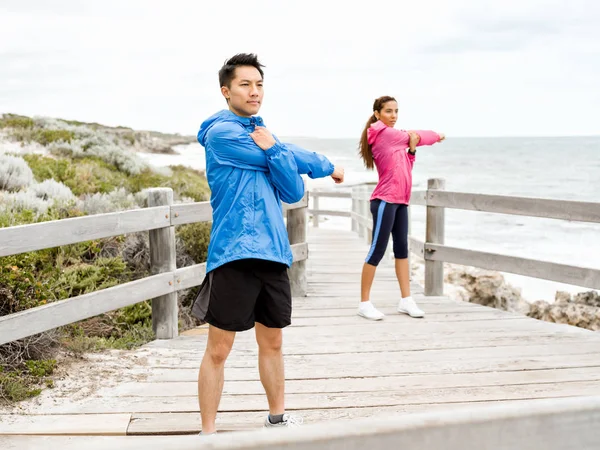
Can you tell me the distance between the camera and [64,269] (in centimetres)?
604

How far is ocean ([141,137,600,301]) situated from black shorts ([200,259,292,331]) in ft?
33.9

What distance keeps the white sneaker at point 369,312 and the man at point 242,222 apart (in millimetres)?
3031

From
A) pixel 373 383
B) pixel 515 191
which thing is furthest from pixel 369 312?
pixel 515 191

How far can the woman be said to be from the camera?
564 cm

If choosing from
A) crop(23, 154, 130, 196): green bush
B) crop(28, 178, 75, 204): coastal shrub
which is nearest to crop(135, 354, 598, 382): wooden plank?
crop(28, 178, 75, 204): coastal shrub

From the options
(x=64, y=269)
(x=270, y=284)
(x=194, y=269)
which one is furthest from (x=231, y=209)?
(x=64, y=269)

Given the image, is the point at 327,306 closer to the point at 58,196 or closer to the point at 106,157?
the point at 58,196

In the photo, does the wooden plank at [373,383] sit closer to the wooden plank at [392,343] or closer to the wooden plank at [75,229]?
the wooden plank at [392,343]

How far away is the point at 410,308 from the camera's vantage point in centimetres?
614

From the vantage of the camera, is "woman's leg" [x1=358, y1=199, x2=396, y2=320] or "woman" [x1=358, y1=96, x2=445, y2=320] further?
"woman's leg" [x1=358, y1=199, x2=396, y2=320]

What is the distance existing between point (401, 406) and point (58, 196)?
→ 6.17 m

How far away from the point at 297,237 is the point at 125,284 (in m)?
2.48

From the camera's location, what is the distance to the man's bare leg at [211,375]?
9.92 feet

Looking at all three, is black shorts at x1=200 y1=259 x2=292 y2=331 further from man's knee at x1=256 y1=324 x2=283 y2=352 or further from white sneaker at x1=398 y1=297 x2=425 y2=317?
white sneaker at x1=398 y1=297 x2=425 y2=317
